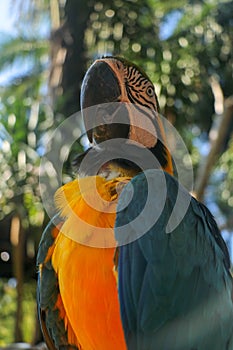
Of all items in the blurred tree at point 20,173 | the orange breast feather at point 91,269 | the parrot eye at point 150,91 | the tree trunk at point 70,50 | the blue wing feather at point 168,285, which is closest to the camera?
the blue wing feather at point 168,285

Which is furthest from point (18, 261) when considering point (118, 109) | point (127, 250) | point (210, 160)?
point (127, 250)

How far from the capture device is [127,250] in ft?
4.70

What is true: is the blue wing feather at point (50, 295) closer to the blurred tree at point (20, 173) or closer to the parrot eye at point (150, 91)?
the parrot eye at point (150, 91)

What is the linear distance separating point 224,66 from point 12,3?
88.8 inches

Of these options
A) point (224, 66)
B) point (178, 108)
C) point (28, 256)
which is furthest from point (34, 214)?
point (224, 66)

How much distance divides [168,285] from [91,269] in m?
0.28

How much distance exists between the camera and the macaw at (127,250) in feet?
4.58

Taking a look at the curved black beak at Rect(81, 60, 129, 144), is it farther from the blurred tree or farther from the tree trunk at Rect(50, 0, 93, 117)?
the tree trunk at Rect(50, 0, 93, 117)

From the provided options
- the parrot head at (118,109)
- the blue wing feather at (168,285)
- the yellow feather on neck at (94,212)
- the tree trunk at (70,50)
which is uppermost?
the tree trunk at (70,50)

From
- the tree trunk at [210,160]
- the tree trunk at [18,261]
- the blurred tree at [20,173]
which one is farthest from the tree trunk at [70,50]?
the tree trunk at [210,160]

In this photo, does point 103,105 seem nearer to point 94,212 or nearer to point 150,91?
point 150,91

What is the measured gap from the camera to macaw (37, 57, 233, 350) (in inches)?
54.9

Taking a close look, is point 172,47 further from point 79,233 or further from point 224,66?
point 79,233

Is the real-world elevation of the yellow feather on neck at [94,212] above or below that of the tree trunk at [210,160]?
below
